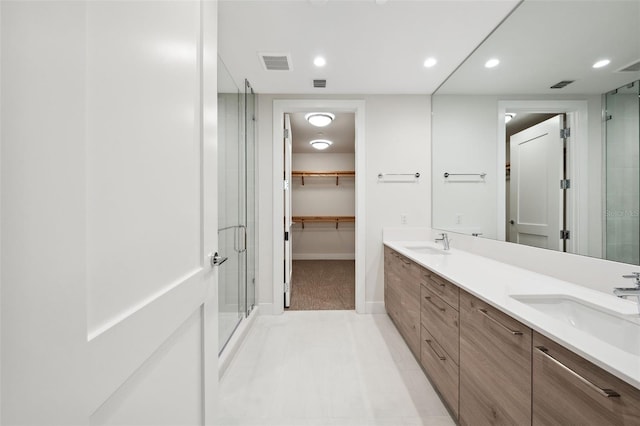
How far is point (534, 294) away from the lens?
1205mm

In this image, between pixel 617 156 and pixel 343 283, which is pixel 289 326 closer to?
pixel 343 283

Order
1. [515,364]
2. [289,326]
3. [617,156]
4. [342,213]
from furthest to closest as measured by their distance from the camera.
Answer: [342,213] → [289,326] → [617,156] → [515,364]

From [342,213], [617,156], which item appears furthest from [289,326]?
[342,213]

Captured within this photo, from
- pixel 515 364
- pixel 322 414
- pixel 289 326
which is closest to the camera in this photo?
pixel 515 364

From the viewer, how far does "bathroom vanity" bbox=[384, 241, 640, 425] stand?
0.71 m

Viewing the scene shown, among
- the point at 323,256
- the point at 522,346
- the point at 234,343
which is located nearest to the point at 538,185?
the point at 522,346

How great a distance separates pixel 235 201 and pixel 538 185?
229cm

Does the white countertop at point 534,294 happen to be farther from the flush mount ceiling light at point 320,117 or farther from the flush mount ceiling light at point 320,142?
the flush mount ceiling light at point 320,142

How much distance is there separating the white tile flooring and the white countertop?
83 centimetres

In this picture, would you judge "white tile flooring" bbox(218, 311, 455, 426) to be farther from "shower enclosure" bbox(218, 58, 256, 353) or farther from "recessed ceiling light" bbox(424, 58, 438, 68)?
"recessed ceiling light" bbox(424, 58, 438, 68)

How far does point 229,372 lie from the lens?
201 centimetres

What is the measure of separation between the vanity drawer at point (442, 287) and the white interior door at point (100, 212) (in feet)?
4.13

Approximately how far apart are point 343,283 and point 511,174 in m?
2.97

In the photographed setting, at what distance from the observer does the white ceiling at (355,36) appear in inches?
69.4
